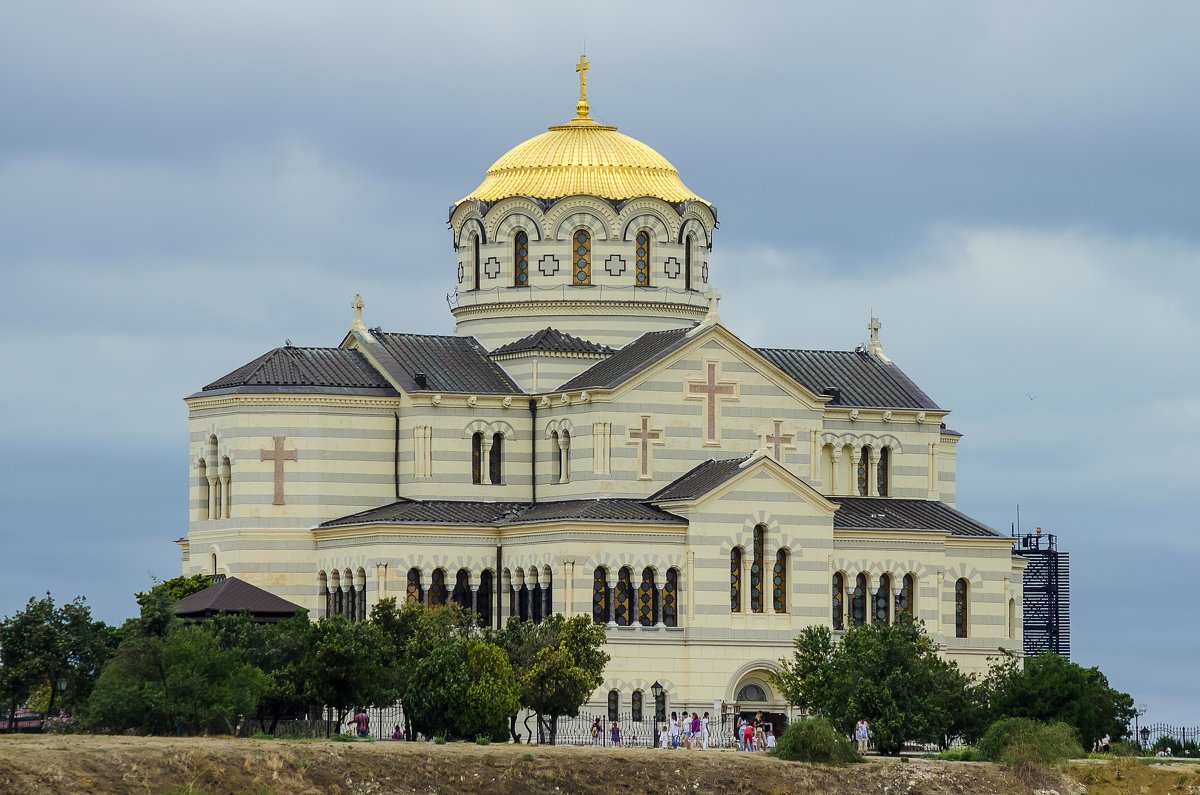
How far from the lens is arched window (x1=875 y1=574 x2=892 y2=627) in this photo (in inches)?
4053

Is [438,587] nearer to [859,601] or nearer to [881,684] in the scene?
[859,601]

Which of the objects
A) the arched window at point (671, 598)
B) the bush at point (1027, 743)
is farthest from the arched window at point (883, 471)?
the bush at point (1027, 743)

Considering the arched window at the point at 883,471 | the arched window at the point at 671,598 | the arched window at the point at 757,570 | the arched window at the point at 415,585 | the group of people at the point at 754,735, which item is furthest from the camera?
the arched window at the point at 883,471

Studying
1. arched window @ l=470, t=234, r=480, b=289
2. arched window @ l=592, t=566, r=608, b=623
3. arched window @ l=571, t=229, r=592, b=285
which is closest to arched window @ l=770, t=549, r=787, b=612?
arched window @ l=592, t=566, r=608, b=623

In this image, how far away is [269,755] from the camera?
78188mm

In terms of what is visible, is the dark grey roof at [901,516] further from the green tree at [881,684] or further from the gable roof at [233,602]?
the gable roof at [233,602]

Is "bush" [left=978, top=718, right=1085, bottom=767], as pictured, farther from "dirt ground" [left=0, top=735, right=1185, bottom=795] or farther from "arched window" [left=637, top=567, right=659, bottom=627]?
"arched window" [left=637, top=567, right=659, bottom=627]

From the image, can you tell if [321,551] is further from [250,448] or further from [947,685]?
[947,685]

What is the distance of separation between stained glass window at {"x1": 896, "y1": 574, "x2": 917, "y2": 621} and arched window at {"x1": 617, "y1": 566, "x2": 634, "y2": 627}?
11006 mm

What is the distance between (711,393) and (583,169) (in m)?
10.2

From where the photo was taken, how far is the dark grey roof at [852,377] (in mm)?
108000

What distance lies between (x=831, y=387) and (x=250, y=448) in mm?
21466

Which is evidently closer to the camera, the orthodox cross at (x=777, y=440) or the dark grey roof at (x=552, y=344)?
the orthodox cross at (x=777, y=440)

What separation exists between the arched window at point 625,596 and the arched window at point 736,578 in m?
3.50
